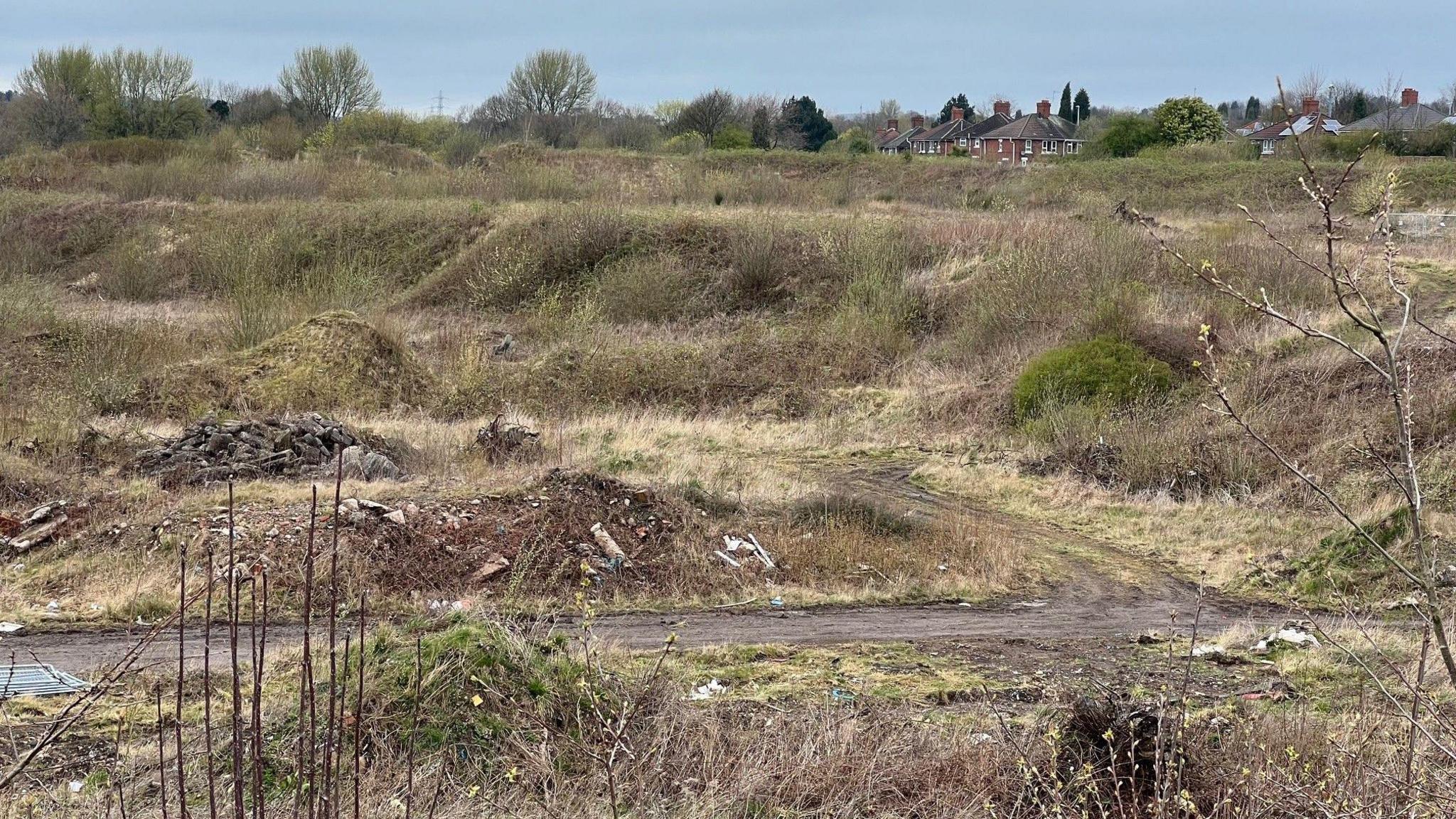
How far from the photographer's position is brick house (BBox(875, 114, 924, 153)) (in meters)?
78.8

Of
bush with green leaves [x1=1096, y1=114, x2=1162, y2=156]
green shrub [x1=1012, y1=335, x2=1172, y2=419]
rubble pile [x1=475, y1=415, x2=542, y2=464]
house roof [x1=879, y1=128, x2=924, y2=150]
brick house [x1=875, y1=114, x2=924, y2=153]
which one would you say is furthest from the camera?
house roof [x1=879, y1=128, x2=924, y2=150]

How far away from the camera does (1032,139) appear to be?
66188 mm

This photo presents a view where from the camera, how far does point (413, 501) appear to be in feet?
33.9

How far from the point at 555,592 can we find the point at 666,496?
188 centimetres

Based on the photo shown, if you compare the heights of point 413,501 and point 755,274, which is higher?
point 755,274

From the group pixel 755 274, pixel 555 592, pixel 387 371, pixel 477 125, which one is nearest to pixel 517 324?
pixel 755 274

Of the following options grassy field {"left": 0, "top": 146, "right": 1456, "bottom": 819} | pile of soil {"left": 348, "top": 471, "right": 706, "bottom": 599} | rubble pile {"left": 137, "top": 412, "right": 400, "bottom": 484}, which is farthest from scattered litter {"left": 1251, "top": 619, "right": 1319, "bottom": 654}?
rubble pile {"left": 137, "top": 412, "right": 400, "bottom": 484}

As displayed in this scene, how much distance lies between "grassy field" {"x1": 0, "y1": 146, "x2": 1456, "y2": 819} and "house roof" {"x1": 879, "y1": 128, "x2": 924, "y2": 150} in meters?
47.7

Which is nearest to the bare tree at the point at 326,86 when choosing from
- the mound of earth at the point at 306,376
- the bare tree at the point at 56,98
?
the bare tree at the point at 56,98

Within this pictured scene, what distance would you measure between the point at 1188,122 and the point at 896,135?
1529 inches

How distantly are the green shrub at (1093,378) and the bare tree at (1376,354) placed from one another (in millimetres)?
1332

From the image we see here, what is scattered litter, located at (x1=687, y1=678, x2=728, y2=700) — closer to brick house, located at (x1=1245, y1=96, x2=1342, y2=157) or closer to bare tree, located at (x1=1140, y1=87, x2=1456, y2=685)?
bare tree, located at (x1=1140, y1=87, x2=1456, y2=685)

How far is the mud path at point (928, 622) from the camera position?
304 inches

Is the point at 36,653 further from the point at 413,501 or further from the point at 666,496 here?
the point at 666,496
